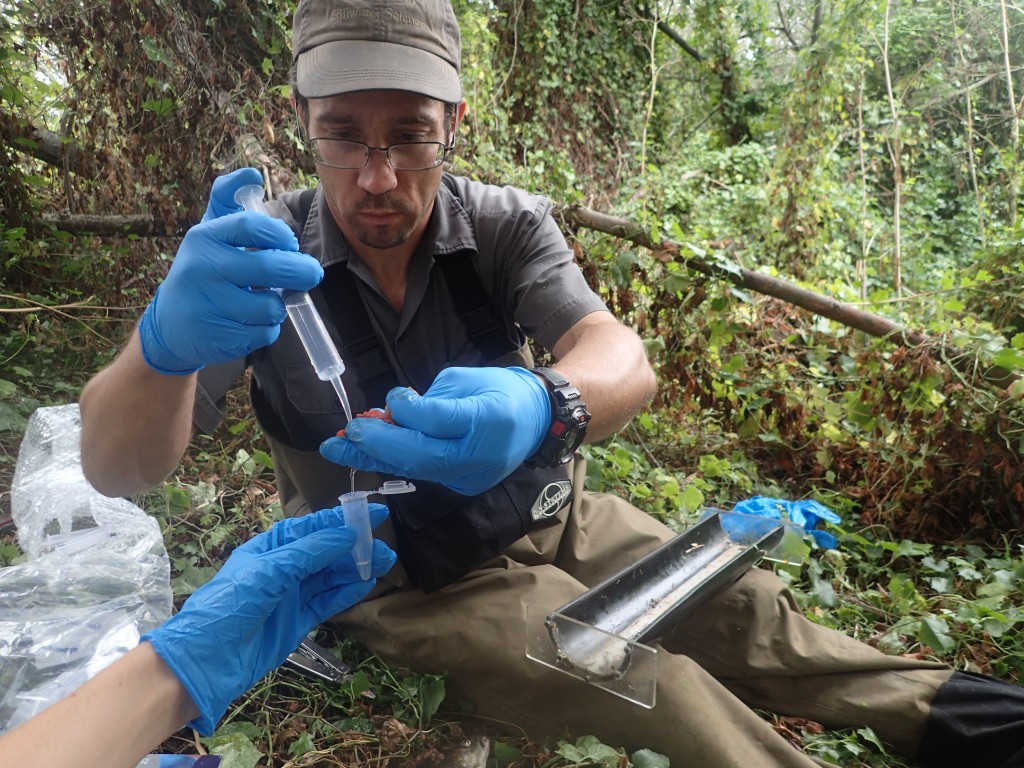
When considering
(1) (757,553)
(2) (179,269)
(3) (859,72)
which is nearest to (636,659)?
(1) (757,553)

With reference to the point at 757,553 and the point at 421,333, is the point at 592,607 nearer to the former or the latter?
the point at 757,553

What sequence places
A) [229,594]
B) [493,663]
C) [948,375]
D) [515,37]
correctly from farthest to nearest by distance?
[515,37]
[948,375]
[493,663]
[229,594]

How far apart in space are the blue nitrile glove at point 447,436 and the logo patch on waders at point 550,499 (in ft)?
1.42

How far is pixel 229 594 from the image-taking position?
1.23 m

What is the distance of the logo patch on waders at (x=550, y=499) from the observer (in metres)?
1.74

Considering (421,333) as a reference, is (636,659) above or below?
below

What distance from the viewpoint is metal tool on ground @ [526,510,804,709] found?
1.38m

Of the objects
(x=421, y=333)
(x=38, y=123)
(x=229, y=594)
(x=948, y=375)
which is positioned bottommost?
(x=229, y=594)

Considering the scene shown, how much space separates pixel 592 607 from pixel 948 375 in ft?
5.85

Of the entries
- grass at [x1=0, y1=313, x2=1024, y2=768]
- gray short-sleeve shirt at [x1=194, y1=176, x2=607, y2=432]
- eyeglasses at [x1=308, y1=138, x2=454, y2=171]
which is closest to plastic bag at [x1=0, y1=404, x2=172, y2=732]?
grass at [x1=0, y1=313, x2=1024, y2=768]

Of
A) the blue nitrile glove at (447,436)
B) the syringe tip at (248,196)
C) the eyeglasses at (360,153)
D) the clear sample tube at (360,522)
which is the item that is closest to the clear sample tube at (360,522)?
the clear sample tube at (360,522)

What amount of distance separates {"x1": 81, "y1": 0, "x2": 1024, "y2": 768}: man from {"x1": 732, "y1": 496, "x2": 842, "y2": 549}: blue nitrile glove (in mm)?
716

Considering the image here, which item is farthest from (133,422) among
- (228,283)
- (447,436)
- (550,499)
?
(550,499)

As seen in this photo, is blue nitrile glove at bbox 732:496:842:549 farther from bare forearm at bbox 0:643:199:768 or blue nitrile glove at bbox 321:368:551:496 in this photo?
bare forearm at bbox 0:643:199:768
